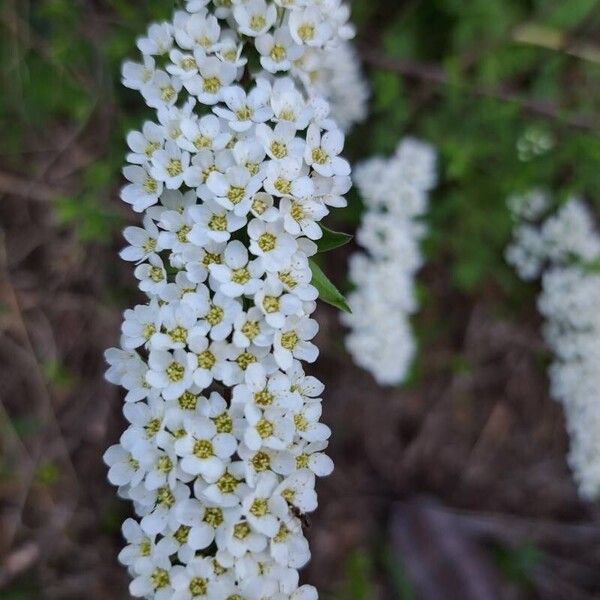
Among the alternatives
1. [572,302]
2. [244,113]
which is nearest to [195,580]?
[244,113]

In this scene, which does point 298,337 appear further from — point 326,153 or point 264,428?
point 326,153

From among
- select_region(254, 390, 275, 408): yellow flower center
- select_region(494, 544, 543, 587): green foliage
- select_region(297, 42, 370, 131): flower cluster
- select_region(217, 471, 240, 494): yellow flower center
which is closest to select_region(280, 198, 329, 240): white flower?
select_region(254, 390, 275, 408): yellow flower center

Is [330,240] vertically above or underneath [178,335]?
above

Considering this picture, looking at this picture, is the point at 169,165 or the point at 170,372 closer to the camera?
the point at 170,372

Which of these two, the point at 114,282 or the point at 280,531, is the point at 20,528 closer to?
the point at 114,282

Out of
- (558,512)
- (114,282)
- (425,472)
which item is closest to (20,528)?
(114,282)

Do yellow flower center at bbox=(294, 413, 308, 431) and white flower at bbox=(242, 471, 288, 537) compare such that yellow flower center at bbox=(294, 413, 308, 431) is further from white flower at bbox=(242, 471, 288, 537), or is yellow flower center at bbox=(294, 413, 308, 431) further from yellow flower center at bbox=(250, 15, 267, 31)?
yellow flower center at bbox=(250, 15, 267, 31)
